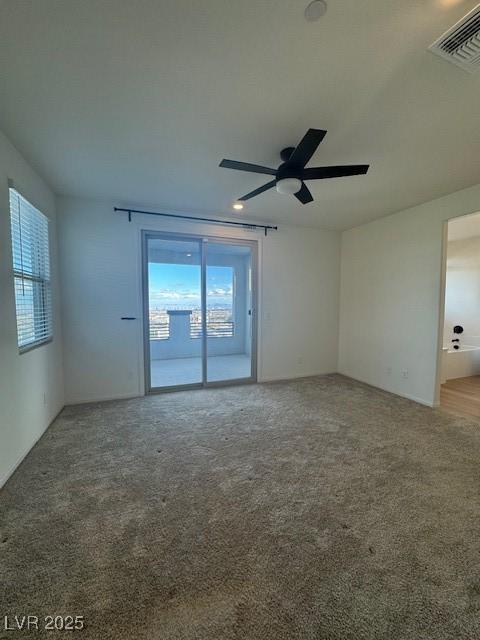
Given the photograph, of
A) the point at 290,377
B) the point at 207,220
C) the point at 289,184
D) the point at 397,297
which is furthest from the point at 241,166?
the point at 290,377

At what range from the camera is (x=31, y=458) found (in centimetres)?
228

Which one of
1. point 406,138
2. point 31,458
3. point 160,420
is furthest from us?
point 160,420

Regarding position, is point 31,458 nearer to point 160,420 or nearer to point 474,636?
point 160,420

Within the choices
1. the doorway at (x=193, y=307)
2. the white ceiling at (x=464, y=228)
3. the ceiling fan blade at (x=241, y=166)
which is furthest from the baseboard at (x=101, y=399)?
the white ceiling at (x=464, y=228)

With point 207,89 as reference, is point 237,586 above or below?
below

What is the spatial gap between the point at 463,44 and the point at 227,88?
1.22m

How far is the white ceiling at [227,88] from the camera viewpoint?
123 centimetres

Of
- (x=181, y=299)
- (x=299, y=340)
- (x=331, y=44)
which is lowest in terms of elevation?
(x=299, y=340)

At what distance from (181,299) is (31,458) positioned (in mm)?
4197

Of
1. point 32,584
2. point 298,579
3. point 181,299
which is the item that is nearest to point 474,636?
point 298,579

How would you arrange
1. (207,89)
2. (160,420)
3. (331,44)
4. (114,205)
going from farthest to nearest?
(114,205) < (160,420) < (207,89) < (331,44)

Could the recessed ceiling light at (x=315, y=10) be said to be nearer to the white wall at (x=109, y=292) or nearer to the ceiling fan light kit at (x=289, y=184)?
the ceiling fan light kit at (x=289, y=184)

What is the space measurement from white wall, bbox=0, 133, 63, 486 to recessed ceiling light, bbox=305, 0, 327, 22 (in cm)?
227

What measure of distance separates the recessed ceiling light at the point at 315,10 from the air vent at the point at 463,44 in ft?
2.02
